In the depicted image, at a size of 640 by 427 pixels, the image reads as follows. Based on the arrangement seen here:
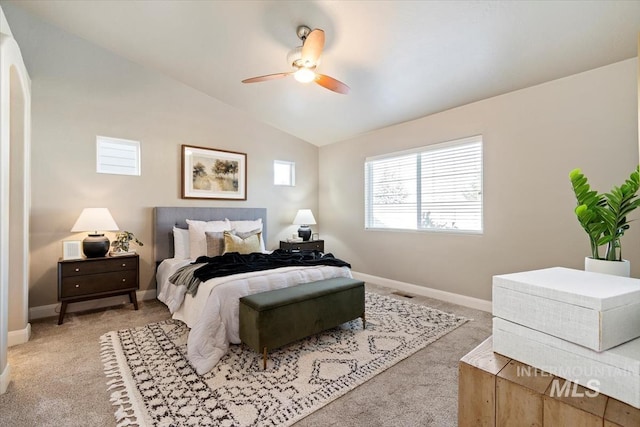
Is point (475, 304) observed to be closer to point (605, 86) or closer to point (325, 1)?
point (605, 86)

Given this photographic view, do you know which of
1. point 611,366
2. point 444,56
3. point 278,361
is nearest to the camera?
point 611,366

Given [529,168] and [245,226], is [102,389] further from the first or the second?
[529,168]

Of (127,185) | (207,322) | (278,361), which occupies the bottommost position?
(278,361)

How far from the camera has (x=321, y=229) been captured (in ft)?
19.2

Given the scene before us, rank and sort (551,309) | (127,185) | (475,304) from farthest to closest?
1. (127,185)
2. (475,304)
3. (551,309)

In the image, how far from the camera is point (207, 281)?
2682 millimetres

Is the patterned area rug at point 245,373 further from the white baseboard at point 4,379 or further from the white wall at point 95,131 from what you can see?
the white wall at point 95,131

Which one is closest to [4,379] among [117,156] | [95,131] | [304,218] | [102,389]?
[102,389]

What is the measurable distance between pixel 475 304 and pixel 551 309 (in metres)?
3.22

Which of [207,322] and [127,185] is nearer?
[207,322]

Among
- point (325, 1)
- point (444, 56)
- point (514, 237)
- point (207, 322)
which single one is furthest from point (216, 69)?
point (514, 237)

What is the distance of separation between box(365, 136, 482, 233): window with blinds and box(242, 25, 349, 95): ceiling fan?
1818mm

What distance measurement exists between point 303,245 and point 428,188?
2.21m

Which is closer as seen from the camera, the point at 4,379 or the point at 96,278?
the point at 4,379
